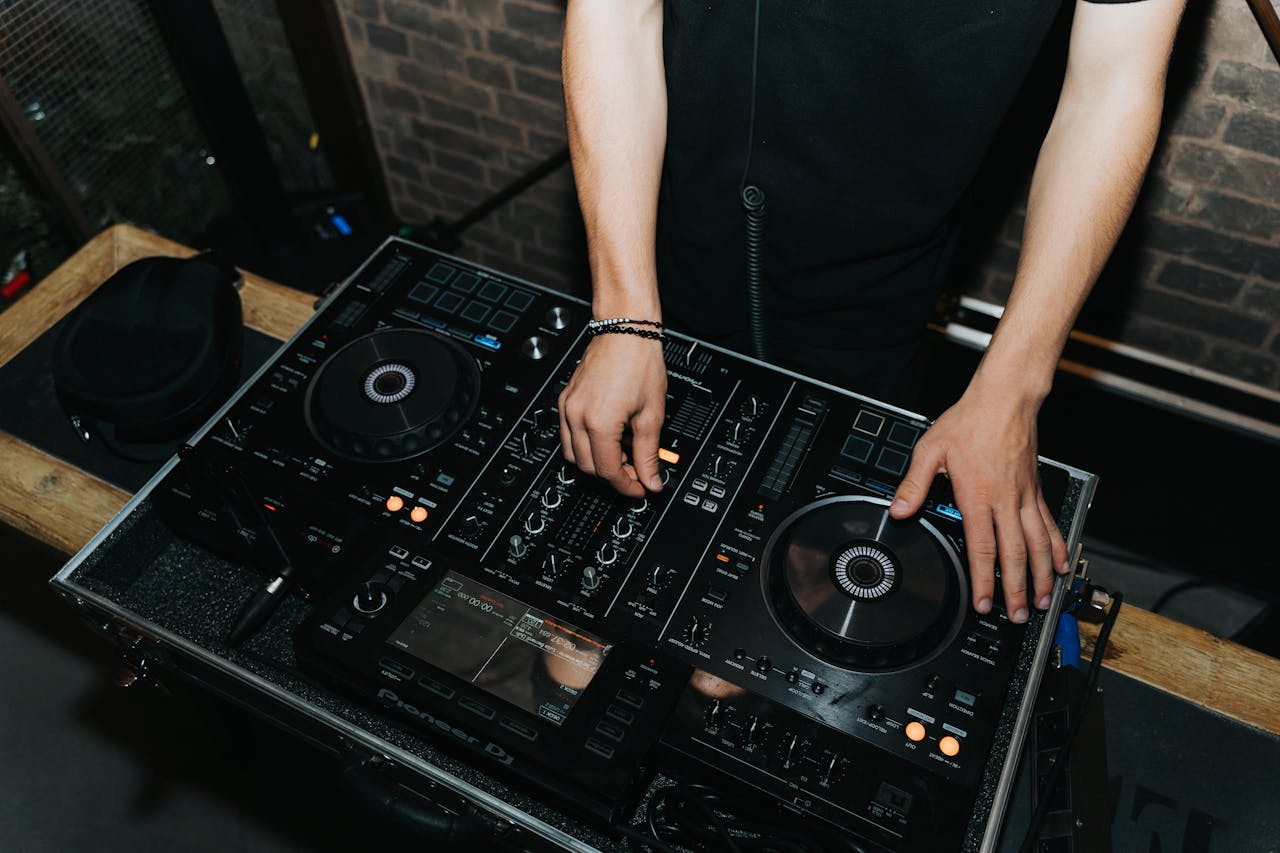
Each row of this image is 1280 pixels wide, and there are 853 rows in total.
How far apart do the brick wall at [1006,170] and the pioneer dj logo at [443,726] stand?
1.92m

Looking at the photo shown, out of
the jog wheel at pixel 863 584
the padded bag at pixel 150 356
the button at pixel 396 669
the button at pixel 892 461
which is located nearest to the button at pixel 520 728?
the button at pixel 396 669

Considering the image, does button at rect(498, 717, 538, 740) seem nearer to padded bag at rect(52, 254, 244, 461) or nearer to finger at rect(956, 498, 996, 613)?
finger at rect(956, 498, 996, 613)

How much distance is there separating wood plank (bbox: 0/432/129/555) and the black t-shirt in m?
0.99

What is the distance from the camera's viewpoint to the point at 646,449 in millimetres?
1186

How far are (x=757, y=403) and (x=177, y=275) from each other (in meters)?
0.93

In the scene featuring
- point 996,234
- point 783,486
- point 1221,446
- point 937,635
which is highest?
point 996,234

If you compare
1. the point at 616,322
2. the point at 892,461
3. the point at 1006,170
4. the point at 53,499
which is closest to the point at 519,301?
the point at 616,322

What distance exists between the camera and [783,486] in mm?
1193

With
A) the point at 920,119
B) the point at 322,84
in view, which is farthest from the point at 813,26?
the point at 322,84

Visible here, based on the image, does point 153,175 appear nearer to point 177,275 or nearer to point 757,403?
point 177,275

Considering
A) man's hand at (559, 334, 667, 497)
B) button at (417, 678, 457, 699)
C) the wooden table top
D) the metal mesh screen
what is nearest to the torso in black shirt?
man's hand at (559, 334, 667, 497)

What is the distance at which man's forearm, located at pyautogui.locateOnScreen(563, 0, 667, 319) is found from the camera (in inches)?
53.5

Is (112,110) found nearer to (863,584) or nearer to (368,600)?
(368,600)

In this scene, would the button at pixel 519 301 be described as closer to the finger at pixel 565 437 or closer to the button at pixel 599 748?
the finger at pixel 565 437
